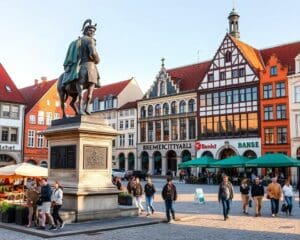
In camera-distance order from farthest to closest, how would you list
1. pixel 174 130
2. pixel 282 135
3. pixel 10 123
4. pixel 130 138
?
1. pixel 130 138
2. pixel 174 130
3. pixel 10 123
4. pixel 282 135

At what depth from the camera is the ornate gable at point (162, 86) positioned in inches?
2291

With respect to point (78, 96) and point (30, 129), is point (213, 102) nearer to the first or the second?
point (30, 129)

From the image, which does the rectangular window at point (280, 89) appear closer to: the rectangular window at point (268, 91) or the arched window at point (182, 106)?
the rectangular window at point (268, 91)

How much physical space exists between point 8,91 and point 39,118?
19.0 feet

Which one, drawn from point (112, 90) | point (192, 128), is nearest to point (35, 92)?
point (112, 90)

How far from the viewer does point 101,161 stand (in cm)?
1465

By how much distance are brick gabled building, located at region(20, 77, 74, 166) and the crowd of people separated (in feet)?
139

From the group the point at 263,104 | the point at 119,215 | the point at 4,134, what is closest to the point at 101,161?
the point at 119,215

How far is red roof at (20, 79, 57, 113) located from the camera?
5710 centimetres

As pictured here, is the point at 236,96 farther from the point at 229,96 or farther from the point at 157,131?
the point at 157,131

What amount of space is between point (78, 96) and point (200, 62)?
46.7m

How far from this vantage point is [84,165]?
46.0 ft

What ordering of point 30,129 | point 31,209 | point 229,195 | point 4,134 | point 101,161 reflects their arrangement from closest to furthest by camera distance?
point 31,209
point 101,161
point 229,195
point 4,134
point 30,129

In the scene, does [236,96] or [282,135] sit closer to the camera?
[282,135]
